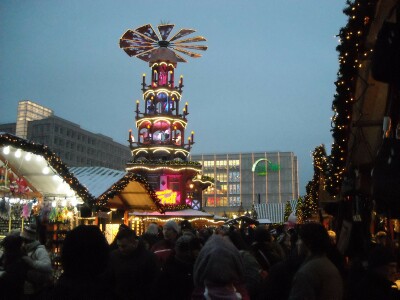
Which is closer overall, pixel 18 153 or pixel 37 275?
pixel 37 275

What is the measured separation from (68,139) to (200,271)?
114250 mm

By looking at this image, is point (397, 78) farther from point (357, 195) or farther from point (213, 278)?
point (357, 195)

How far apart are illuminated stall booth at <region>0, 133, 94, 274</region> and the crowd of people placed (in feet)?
20.4

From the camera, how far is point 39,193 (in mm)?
15594

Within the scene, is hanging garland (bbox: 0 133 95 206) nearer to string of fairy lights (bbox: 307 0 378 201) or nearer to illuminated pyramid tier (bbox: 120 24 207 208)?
string of fairy lights (bbox: 307 0 378 201)

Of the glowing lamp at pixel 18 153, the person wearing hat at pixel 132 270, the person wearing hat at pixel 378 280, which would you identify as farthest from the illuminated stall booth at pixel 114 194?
the person wearing hat at pixel 378 280

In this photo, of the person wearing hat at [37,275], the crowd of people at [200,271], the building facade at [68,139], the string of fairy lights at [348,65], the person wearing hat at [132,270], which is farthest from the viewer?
the building facade at [68,139]

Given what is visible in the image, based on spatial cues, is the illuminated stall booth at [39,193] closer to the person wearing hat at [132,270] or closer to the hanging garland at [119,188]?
the hanging garland at [119,188]

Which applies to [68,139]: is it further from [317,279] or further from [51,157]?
[317,279]

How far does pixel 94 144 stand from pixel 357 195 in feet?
387

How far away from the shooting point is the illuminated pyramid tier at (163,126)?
4284cm

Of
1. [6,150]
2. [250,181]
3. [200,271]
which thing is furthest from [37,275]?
[250,181]

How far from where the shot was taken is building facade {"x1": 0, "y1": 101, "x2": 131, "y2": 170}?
363 ft

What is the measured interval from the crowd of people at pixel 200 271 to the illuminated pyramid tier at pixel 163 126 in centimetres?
3426
